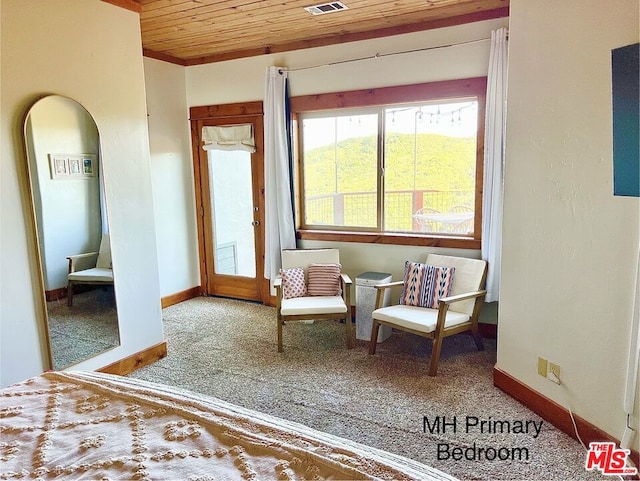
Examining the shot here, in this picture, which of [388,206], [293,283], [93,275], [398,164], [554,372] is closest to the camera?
[554,372]

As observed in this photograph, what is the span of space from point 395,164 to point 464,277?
4.12 feet

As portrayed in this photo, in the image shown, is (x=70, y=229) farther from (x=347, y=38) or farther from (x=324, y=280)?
(x=347, y=38)

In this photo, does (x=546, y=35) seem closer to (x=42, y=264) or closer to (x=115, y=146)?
(x=115, y=146)

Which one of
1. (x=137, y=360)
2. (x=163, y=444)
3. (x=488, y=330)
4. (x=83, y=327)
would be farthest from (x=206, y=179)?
(x=163, y=444)

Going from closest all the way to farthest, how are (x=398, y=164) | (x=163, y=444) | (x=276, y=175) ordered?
(x=163, y=444)
(x=398, y=164)
(x=276, y=175)

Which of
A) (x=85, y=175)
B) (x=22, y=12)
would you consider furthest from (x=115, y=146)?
(x=22, y=12)

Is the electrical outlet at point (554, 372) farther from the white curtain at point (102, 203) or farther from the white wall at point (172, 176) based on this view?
the white wall at point (172, 176)

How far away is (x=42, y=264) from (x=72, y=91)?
113 cm

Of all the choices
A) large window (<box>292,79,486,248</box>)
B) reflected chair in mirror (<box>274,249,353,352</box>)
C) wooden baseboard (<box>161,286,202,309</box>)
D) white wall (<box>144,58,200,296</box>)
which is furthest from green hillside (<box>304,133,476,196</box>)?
wooden baseboard (<box>161,286,202,309</box>)

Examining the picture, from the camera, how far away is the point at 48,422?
4.50 feet

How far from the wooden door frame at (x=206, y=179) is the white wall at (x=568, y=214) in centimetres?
269

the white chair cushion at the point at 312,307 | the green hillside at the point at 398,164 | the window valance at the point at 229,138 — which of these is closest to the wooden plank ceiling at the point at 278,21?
the window valance at the point at 229,138

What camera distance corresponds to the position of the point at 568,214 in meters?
2.32

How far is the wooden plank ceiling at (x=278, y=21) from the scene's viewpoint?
3.31m
